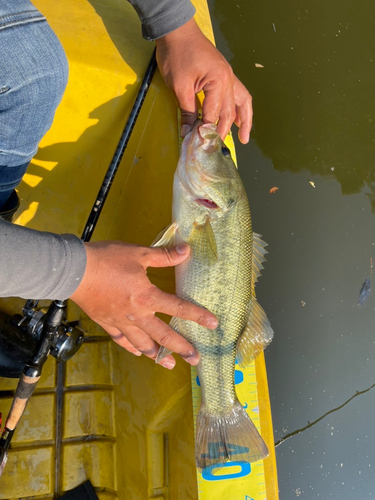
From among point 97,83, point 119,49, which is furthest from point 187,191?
point 119,49

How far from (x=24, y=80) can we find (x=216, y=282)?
1111mm

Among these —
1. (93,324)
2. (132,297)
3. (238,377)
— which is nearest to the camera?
(132,297)

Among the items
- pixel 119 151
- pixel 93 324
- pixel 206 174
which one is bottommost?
pixel 93 324

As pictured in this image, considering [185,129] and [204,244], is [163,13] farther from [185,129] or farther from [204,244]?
[204,244]

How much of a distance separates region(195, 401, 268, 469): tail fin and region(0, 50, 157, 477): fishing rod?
29.8 inches

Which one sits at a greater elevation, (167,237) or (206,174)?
(206,174)

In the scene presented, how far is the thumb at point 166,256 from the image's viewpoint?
1512mm

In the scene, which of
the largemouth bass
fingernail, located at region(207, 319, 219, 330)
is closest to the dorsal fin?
the largemouth bass

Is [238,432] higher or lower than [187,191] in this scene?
lower

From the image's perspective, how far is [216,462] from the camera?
167 centimetres

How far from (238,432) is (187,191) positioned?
3.75 ft

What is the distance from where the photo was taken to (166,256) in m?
1.55

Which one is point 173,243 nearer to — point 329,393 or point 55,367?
point 55,367

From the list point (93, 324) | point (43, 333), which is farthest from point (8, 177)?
point (93, 324)
